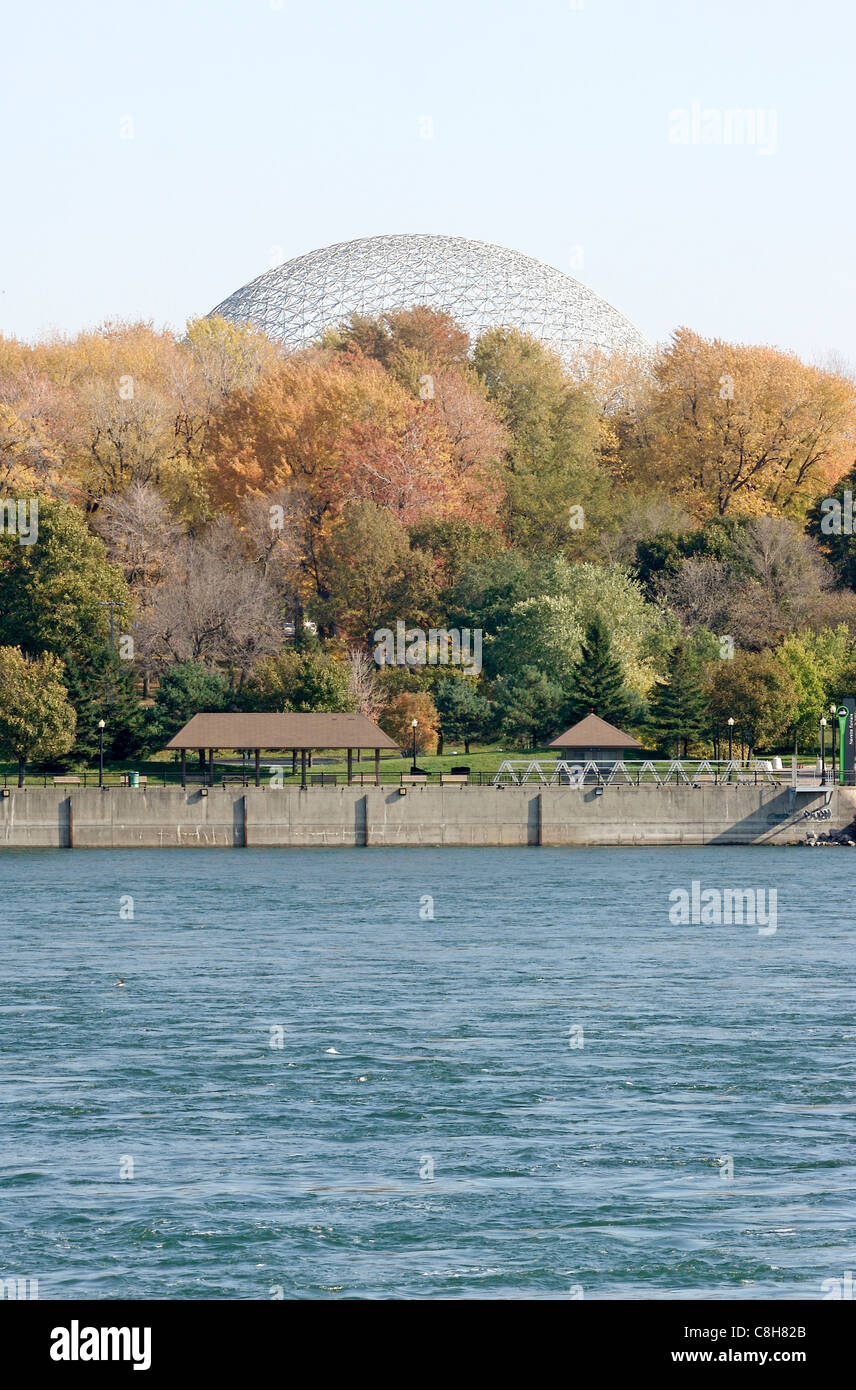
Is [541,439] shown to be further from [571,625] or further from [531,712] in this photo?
[531,712]

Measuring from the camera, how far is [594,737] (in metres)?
87.8

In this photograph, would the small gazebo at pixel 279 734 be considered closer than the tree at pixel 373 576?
Yes

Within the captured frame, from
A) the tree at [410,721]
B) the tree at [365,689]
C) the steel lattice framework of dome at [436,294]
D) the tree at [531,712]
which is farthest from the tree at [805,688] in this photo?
the steel lattice framework of dome at [436,294]

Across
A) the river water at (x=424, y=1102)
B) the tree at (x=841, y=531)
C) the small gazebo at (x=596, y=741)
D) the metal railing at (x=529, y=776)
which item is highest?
the tree at (x=841, y=531)

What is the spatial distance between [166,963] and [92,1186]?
21256mm

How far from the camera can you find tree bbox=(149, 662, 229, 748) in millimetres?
92562

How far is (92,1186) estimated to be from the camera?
82.4ft

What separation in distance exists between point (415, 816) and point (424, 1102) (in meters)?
51.6

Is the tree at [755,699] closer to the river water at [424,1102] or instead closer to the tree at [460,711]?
the tree at [460,711]

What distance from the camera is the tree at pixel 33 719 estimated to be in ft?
280

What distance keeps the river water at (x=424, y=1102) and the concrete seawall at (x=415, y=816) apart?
22.7 m

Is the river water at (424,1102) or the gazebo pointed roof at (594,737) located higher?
the gazebo pointed roof at (594,737)

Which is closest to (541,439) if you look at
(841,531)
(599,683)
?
(841,531)
